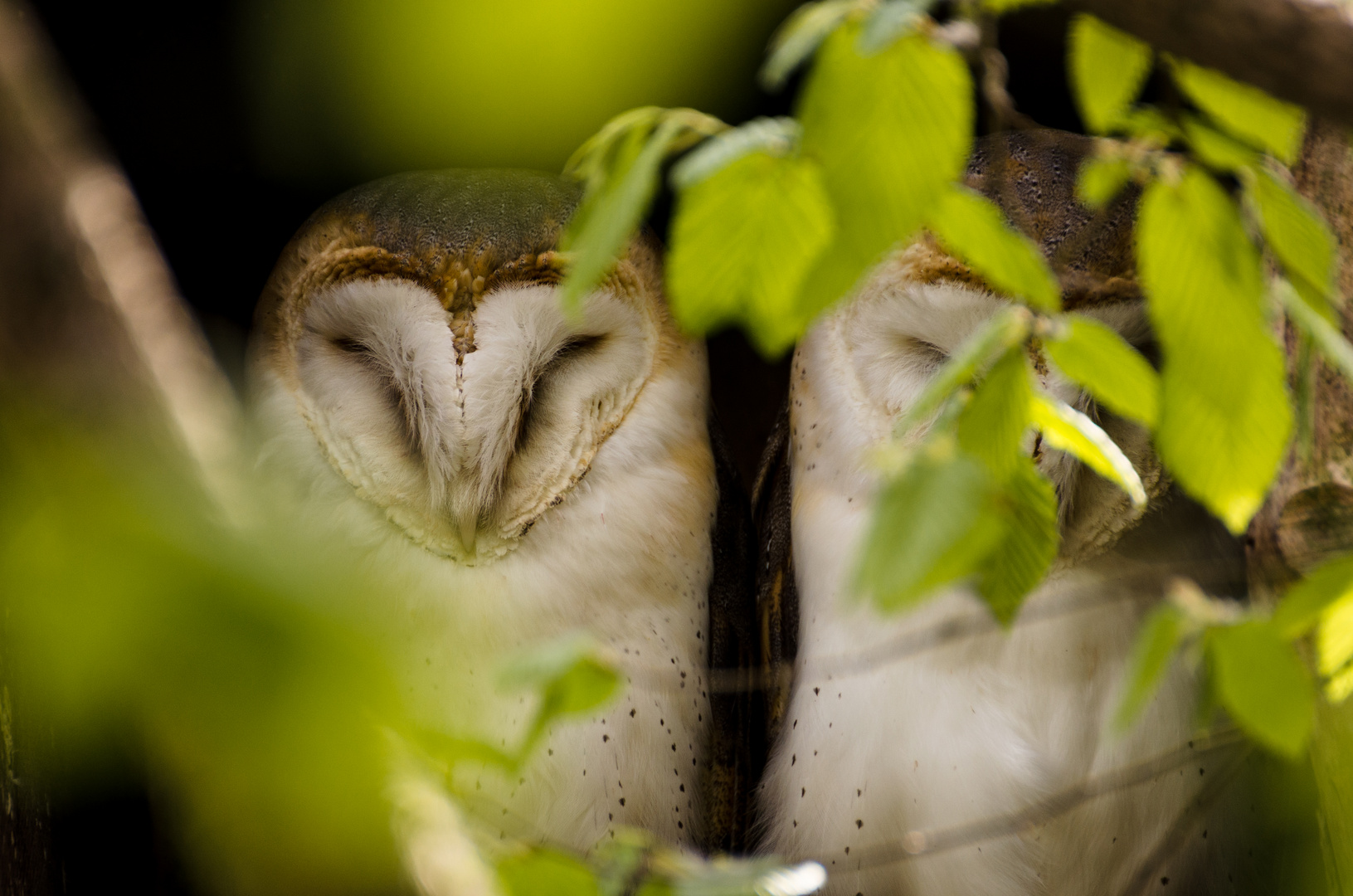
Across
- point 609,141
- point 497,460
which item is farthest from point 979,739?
point 609,141

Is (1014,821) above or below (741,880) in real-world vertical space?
below

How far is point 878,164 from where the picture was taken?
1.72 feet

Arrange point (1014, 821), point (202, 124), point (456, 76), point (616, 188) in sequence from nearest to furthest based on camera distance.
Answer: point (616, 188) → point (1014, 821) → point (456, 76) → point (202, 124)

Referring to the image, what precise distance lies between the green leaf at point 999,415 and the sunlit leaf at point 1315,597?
0.18 meters

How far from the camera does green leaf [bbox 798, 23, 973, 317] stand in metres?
0.52

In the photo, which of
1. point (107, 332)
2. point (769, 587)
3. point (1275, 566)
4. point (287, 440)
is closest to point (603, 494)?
point (769, 587)

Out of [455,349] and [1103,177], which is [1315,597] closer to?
[1103,177]

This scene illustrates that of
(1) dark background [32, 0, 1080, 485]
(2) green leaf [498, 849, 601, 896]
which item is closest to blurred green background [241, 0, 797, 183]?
(1) dark background [32, 0, 1080, 485]

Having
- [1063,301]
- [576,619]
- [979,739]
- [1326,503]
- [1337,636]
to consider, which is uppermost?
[1337,636]

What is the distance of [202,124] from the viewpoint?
1.93m

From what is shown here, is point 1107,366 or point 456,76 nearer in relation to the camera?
point 1107,366

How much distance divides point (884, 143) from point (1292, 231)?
9.6 inches

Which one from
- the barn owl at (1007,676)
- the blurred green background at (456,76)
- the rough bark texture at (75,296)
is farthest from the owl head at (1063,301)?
the rough bark texture at (75,296)

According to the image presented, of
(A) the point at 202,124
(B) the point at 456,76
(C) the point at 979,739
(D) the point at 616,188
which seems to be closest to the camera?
(D) the point at 616,188
